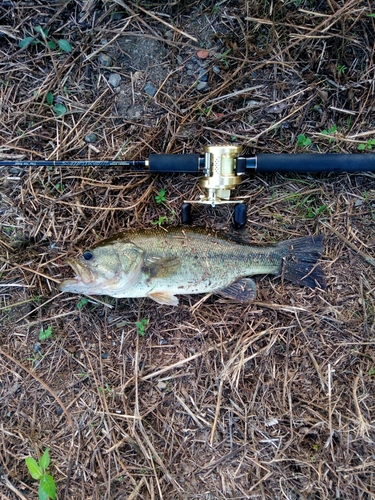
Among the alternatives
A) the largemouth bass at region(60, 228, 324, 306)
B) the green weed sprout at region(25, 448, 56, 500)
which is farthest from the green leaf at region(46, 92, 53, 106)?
the green weed sprout at region(25, 448, 56, 500)

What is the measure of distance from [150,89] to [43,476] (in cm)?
321

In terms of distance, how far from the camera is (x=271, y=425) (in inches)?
110

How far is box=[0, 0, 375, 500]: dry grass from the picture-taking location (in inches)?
109

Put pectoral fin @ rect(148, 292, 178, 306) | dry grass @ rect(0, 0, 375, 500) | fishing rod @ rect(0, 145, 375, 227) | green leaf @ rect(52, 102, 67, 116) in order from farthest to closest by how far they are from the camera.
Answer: green leaf @ rect(52, 102, 67, 116)
dry grass @ rect(0, 0, 375, 500)
pectoral fin @ rect(148, 292, 178, 306)
fishing rod @ rect(0, 145, 375, 227)

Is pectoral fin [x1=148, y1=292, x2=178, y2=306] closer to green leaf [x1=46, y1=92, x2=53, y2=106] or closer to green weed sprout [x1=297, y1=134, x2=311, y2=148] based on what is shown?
green weed sprout [x1=297, y1=134, x2=311, y2=148]

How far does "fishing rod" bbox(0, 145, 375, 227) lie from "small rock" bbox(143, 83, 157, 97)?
0.57 metres

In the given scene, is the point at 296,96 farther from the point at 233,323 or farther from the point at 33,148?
the point at 33,148

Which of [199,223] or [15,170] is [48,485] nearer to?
[199,223]

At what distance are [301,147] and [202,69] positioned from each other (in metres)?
1.00

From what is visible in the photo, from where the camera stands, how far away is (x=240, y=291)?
2729mm

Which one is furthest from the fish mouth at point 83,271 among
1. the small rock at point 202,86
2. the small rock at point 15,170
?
the small rock at point 202,86

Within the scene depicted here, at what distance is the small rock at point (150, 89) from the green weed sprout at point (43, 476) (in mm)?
2995

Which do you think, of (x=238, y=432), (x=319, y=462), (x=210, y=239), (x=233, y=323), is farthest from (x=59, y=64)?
(x=319, y=462)

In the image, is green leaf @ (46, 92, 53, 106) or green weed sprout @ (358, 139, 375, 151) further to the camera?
green leaf @ (46, 92, 53, 106)
